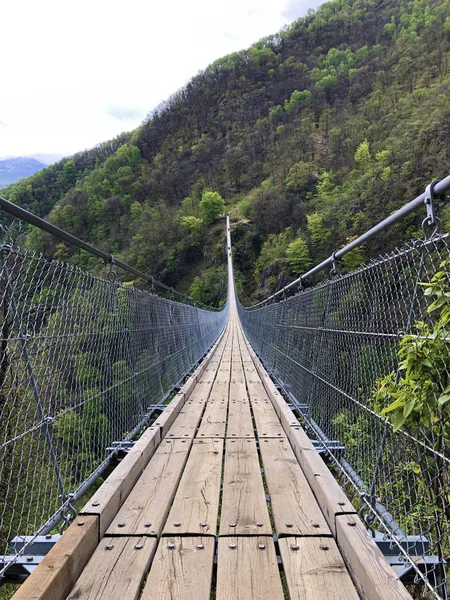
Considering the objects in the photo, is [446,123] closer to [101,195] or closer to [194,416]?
[194,416]

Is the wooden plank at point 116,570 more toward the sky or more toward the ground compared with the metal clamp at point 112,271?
more toward the ground

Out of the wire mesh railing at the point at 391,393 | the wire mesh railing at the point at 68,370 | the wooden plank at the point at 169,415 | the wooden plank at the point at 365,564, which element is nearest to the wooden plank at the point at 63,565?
the wire mesh railing at the point at 68,370

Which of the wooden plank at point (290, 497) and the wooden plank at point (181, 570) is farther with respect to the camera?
the wooden plank at point (290, 497)

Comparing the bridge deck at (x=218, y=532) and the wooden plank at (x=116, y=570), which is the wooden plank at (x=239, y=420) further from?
the wooden plank at (x=116, y=570)

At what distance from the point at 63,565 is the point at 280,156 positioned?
58735 millimetres

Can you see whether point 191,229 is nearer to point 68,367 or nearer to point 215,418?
point 215,418

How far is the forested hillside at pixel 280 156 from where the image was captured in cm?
2970

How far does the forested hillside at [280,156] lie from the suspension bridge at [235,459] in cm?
1307

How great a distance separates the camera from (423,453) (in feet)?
4.11

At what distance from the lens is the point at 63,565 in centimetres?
117

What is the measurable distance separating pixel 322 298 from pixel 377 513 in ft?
5.08

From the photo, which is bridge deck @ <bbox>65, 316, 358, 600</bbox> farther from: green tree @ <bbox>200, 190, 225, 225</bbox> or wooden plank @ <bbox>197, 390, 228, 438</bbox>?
green tree @ <bbox>200, 190, 225, 225</bbox>

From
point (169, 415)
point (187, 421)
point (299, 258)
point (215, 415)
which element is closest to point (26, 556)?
point (169, 415)

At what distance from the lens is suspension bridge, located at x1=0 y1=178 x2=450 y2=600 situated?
120 centimetres
